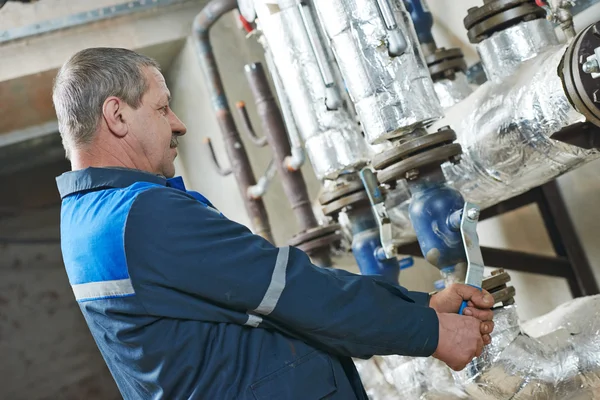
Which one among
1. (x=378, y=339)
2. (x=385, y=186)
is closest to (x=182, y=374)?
(x=378, y=339)

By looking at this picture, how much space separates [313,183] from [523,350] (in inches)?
80.1

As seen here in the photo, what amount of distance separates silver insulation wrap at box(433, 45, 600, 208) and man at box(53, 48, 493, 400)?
0.45 meters

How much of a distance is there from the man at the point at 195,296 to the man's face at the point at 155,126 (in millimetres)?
14

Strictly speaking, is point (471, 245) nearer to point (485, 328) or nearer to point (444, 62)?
point (485, 328)

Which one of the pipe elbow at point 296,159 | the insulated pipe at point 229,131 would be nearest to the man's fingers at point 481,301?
the pipe elbow at point 296,159

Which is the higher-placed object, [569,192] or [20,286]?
[20,286]

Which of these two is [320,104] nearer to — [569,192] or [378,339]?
[569,192]

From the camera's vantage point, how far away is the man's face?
1.08m

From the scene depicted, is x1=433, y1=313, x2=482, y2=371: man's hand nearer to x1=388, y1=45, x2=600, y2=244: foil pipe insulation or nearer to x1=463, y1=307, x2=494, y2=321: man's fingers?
x1=463, y1=307, x2=494, y2=321: man's fingers

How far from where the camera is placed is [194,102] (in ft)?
11.0

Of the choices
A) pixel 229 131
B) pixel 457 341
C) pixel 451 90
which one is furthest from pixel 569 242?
pixel 229 131

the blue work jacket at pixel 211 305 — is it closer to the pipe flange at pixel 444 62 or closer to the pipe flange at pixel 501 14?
the pipe flange at pixel 501 14

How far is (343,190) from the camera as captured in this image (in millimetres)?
1799

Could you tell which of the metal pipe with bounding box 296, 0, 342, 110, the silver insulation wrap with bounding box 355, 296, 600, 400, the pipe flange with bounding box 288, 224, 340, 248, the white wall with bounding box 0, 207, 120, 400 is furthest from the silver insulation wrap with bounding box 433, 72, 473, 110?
the white wall with bounding box 0, 207, 120, 400
